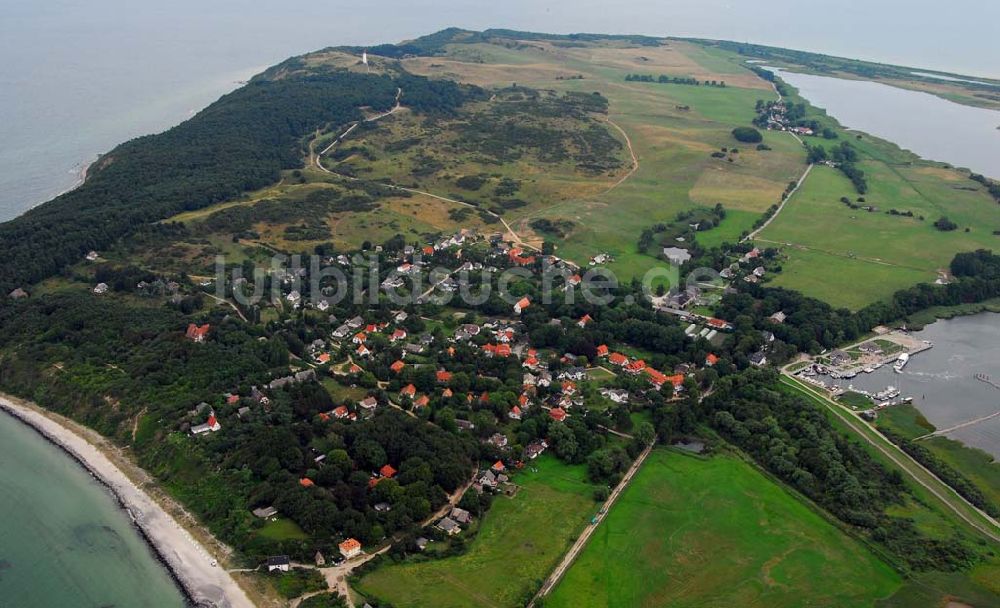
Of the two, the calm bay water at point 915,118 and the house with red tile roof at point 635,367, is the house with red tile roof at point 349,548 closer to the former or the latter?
the house with red tile roof at point 635,367

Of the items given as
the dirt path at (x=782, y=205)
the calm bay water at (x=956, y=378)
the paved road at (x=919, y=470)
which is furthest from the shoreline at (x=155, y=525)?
the dirt path at (x=782, y=205)

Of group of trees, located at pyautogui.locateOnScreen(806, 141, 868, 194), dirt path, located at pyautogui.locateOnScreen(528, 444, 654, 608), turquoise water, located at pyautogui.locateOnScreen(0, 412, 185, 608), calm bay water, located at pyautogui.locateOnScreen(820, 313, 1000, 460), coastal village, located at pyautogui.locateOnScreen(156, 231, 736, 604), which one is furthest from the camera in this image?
group of trees, located at pyautogui.locateOnScreen(806, 141, 868, 194)

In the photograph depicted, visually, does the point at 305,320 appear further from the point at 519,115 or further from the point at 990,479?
the point at 519,115

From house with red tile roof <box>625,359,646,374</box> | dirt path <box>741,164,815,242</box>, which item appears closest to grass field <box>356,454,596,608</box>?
house with red tile roof <box>625,359,646,374</box>

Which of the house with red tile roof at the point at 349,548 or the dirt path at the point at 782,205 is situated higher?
the dirt path at the point at 782,205

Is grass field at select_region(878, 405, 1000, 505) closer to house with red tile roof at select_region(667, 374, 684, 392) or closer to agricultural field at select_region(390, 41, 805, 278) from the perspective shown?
house with red tile roof at select_region(667, 374, 684, 392)

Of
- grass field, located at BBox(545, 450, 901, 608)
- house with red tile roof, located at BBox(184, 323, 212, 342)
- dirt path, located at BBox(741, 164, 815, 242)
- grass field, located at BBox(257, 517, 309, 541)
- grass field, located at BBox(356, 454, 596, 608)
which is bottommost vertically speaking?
grass field, located at BBox(545, 450, 901, 608)
